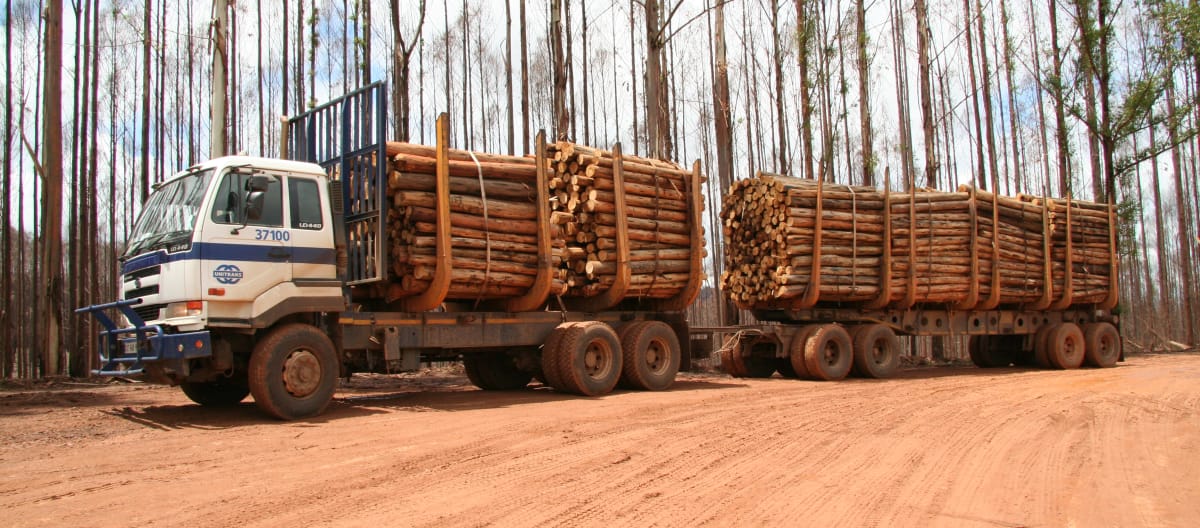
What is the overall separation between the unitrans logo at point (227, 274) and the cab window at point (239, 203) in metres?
0.48

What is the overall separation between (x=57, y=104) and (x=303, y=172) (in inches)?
352

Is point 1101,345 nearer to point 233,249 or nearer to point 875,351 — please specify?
point 875,351

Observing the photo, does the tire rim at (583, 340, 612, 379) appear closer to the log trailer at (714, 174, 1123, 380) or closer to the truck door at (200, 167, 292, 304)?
the log trailer at (714, 174, 1123, 380)

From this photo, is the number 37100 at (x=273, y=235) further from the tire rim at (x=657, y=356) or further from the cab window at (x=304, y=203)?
the tire rim at (x=657, y=356)

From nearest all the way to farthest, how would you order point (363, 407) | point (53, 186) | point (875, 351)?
point (363, 407) → point (53, 186) → point (875, 351)

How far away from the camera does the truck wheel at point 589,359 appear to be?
11375mm

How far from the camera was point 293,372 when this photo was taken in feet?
29.5

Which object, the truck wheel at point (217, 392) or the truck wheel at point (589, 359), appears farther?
the truck wheel at point (589, 359)

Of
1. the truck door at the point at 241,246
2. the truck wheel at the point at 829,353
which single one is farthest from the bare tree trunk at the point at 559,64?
the truck door at the point at 241,246

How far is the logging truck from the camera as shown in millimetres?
8914

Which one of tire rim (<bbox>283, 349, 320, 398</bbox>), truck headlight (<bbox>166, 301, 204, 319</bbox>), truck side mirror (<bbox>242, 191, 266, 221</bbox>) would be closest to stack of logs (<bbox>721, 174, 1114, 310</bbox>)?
tire rim (<bbox>283, 349, 320, 398</bbox>)

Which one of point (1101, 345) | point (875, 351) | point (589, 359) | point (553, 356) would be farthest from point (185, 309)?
point (1101, 345)

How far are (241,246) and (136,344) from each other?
1.48 meters

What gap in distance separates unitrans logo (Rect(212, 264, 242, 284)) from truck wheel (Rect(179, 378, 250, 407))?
6.40ft
